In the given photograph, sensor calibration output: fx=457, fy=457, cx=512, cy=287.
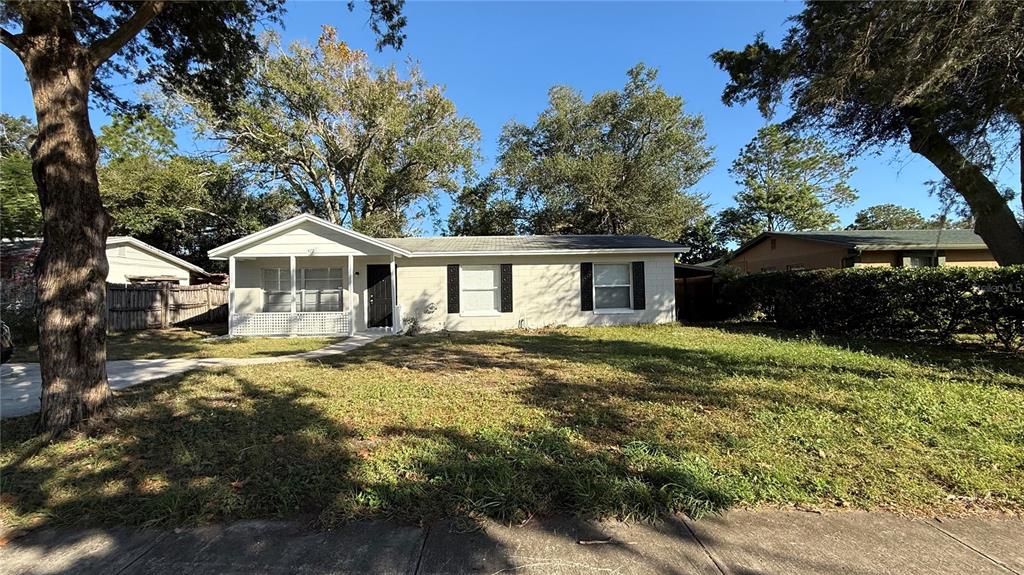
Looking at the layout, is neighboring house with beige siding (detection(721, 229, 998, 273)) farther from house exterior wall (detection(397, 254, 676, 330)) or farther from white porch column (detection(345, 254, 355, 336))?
white porch column (detection(345, 254, 355, 336))

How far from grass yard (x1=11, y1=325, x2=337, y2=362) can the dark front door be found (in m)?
2.08

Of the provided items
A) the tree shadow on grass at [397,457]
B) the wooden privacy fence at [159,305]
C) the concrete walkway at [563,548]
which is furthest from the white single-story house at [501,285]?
the concrete walkway at [563,548]

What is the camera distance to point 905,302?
8445 mm

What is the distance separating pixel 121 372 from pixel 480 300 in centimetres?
812

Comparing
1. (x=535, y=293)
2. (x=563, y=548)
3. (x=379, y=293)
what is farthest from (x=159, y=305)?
(x=563, y=548)

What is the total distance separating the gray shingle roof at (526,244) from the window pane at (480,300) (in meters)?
1.25

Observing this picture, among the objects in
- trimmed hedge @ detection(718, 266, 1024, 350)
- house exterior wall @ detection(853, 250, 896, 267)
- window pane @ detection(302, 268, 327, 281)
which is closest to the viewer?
trimmed hedge @ detection(718, 266, 1024, 350)

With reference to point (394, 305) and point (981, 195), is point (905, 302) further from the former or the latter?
point (394, 305)

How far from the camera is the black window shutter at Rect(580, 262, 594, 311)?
13.1 meters

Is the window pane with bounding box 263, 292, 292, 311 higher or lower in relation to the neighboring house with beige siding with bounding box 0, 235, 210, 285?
lower

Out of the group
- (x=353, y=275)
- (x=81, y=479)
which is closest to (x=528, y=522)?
(x=81, y=479)

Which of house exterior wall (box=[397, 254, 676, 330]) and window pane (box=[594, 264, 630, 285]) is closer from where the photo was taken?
house exterior wall (box=[397, 254, 676, 330])

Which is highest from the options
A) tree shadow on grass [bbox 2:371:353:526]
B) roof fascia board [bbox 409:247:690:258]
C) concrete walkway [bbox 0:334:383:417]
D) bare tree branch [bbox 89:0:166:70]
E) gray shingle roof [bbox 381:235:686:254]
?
bare tree branch [bbox 89:0:166:70]

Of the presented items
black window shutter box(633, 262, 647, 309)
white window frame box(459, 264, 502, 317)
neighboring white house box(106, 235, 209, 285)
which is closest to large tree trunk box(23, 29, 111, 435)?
white window frame box(459, 264, 502, 317)
